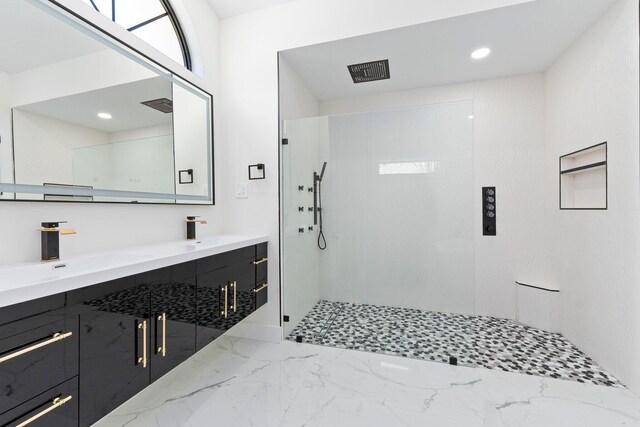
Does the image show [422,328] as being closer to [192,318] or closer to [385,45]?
[192,318]

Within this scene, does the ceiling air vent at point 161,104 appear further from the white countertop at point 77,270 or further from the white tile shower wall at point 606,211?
the white tile shower wall at point 606,211

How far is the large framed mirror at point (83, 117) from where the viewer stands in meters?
1.21

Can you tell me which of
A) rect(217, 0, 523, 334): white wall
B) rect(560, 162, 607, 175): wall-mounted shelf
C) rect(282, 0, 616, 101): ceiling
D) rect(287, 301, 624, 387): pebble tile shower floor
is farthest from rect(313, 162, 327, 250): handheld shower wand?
rect(560, 162, 607, 175): wall-mounted shelf

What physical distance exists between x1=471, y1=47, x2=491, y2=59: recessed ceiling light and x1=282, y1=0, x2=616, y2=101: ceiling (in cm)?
4

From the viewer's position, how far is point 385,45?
2.24m

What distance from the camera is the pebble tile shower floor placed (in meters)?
1.96

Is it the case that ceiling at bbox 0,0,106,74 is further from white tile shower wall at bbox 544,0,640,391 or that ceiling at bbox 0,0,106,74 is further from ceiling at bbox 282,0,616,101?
white tile shower wall at bbox 544,0,640,391

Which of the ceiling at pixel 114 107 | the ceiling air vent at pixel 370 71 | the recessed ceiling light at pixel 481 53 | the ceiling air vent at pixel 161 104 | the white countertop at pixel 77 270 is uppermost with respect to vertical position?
the ceiling air vent at pixel 370 71

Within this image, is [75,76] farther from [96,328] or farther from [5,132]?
[96,328]

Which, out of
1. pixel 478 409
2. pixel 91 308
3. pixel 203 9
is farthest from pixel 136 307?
pixel 203 9

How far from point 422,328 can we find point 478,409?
2.78 feet

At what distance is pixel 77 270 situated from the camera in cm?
111

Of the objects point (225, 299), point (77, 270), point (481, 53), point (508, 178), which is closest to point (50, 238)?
point (77, 270)

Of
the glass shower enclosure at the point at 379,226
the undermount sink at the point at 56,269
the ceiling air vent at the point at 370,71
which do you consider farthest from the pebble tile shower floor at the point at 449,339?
the ceiling air vent at the point at 370,71
